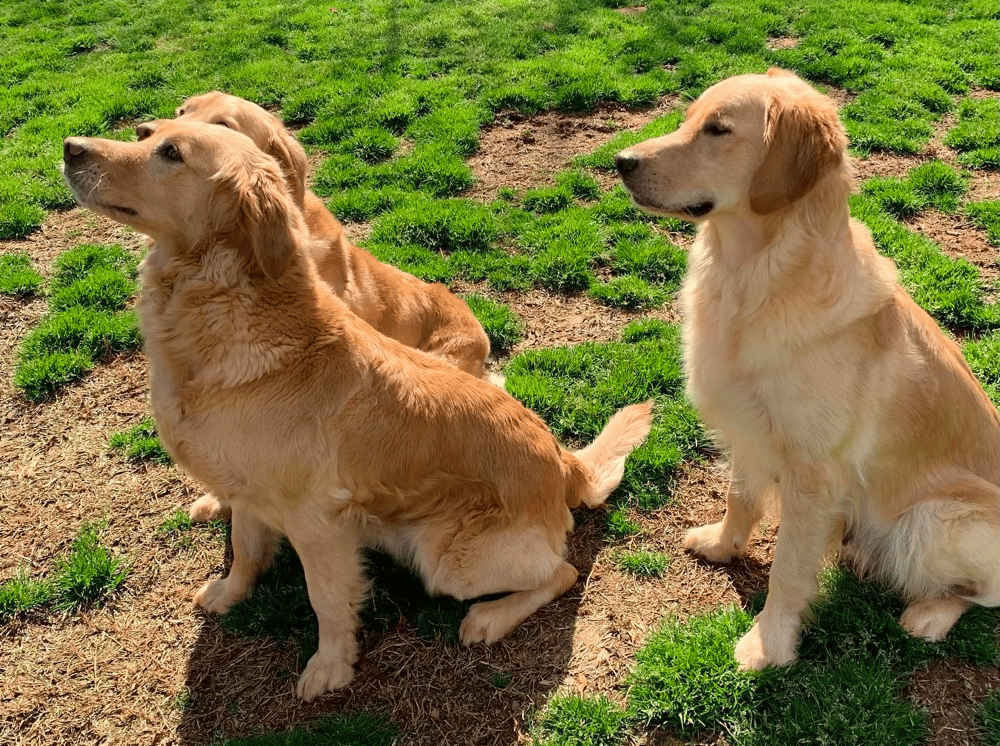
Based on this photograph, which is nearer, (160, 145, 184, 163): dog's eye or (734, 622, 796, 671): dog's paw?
(160, 145, 184, 163): dog's eye

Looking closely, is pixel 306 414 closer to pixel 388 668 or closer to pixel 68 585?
pixel 388 668

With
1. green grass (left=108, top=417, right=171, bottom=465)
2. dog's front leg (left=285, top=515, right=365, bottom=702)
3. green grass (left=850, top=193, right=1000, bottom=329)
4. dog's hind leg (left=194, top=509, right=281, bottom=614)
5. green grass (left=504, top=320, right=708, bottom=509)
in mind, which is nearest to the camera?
dog's front leg (left=285, top=515, right=365, bottom=702)

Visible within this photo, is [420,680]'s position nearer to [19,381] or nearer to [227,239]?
[227,239]

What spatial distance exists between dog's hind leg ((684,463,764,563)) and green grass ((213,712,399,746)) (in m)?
1.71

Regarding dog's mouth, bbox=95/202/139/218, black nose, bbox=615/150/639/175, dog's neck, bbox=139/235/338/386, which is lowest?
dog's neck, bbox=139/235/338/386

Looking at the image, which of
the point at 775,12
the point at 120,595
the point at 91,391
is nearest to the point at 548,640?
the point at 120,595

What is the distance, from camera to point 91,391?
4648mm

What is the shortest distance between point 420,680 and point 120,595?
5.20ft

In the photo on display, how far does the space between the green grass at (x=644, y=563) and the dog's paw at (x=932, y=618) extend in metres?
1.06

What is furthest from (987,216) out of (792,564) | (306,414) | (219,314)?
(219,314)

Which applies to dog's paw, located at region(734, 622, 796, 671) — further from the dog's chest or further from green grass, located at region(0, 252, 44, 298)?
green grass, located at region(0, 252, 44, 298)

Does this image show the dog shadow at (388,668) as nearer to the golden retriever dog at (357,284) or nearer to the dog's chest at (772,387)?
the golden retriever dog at (357,284)

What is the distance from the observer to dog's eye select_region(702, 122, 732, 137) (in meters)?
2.72

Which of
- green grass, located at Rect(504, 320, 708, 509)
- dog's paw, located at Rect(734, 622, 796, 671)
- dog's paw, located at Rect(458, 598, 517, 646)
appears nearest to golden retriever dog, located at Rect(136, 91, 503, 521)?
green grass, located at Rect(504, 320, 708, 509)
